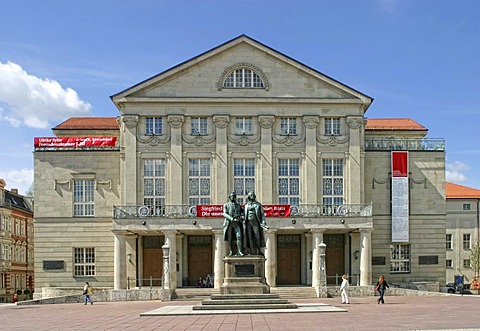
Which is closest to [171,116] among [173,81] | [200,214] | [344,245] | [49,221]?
[173,81]

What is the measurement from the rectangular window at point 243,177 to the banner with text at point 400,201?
10989 millimetres

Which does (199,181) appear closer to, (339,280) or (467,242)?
(339,280)

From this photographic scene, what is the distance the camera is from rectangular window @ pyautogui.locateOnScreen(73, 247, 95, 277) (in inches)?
2242

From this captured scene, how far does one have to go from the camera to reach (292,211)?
5359 cm

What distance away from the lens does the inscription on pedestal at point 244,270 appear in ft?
115

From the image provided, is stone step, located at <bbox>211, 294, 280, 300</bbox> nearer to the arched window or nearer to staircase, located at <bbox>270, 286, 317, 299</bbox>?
staircase, located at <bbox>270, 286, 317, 299</bbox>

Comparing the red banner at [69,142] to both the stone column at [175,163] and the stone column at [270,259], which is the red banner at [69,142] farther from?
the stone column at [270,259]

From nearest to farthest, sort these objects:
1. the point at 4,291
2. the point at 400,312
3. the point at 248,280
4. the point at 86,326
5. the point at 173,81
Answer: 1. the point at 86,326
2. the point at 400,312
3. the point at 248,280
4. the point at 173,81
5. the point at 4,291

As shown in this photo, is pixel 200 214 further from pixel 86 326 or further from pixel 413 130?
pixel 86 326

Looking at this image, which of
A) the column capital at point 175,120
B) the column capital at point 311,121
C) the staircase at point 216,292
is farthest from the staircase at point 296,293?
the column capital at point 175,120

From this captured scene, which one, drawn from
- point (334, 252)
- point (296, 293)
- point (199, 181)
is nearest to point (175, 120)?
point (199, 181)

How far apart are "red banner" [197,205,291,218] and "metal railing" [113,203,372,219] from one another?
377mm

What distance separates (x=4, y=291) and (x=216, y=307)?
46668 mm

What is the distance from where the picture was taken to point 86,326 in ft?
85.6
